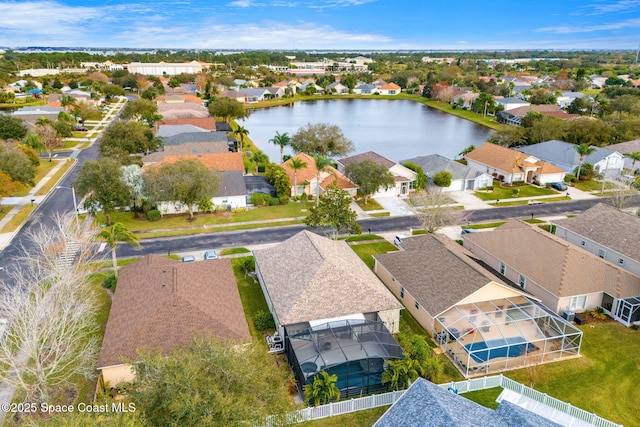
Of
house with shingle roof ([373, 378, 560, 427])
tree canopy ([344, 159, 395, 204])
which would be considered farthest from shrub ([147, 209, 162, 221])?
house with shingle roof ([373, 378, 560, 427])

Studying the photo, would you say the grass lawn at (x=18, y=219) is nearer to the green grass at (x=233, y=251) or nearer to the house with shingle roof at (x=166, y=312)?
the house with shingle roof at (x=166, y=312)

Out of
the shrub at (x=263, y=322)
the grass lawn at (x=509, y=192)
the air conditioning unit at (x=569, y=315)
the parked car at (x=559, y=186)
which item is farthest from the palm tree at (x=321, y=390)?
the parked car at (x=559, y=186)

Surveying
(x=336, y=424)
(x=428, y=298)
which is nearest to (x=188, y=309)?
Answer: (x=336, y=424)

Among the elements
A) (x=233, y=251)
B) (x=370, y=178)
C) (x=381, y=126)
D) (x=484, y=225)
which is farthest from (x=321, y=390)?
(x=381, y=126)

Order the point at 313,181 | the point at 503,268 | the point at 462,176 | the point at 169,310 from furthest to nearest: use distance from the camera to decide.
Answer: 1. the point at 462,176
2. the point at 313,181
3. the point at 503,268
4. the point at 169,310

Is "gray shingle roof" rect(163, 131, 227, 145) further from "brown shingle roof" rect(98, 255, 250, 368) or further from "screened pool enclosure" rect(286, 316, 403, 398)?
"screened pool enclosure" rect(286, 316, 403, 398)

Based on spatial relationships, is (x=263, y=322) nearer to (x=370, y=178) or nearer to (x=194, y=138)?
(x=370, y=178)

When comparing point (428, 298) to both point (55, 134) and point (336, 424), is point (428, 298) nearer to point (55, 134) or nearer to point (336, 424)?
point (336, 424)
